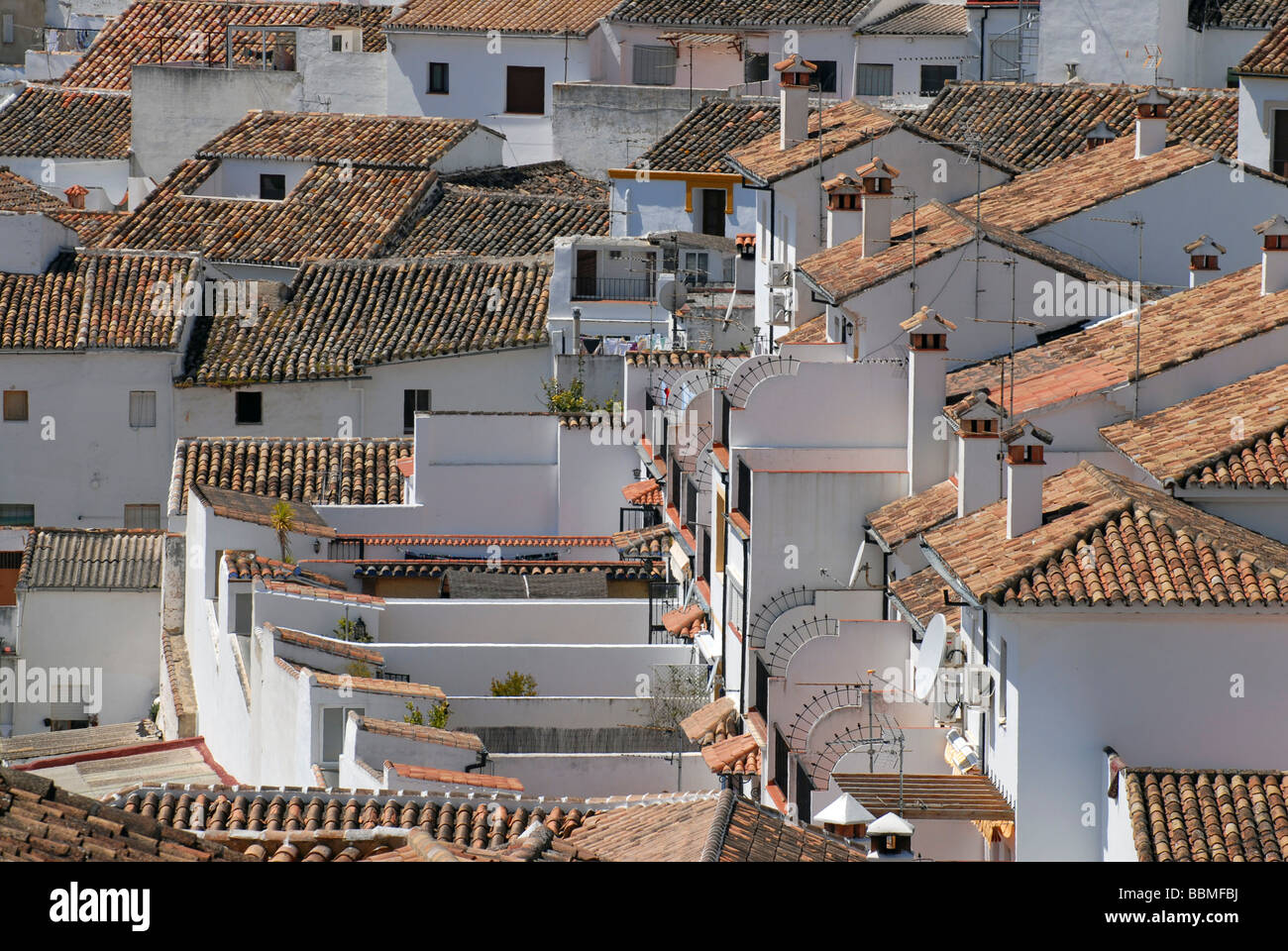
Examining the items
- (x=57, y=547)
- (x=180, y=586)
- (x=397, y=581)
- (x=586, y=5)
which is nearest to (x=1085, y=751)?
(x=397, y=581)

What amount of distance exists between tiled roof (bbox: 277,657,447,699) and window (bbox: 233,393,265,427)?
59.6ft

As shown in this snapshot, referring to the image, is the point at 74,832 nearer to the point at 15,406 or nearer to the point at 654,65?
the point at 15,406

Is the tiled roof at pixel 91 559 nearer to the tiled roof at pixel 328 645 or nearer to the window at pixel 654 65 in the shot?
the tiled roof at pixel 328 645

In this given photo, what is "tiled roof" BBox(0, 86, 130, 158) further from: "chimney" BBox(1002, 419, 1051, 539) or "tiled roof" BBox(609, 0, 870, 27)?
"chimney" BBox(1002, 419, 1051, 539)

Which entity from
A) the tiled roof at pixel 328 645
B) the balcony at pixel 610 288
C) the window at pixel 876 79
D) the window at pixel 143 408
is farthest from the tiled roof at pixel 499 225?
the tiled roof at pixel 328 645

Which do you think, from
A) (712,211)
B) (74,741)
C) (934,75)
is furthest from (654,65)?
(74,741)

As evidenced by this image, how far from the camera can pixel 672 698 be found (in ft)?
91.3

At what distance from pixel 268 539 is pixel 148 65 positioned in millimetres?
32533

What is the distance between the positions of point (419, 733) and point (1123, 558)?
7.47 meters

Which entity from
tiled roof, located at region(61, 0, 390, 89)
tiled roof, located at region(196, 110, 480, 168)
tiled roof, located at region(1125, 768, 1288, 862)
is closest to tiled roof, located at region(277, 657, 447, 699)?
tiled roof, located at region(1125, 768, 1288, 862)

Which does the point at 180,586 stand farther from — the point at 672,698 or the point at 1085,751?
the point at 1085,751

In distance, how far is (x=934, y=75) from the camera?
57469 millimetres

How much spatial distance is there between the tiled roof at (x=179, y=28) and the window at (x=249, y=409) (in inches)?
878

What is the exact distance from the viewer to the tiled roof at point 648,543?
33406 mm
